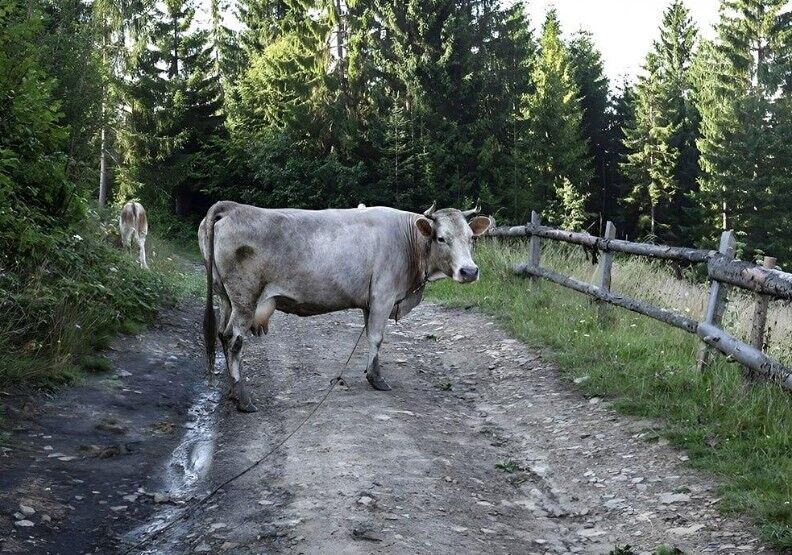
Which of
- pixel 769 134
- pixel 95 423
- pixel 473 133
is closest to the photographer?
pixel 95 423

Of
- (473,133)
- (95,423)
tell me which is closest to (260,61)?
(473,133)

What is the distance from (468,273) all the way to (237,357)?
243cm

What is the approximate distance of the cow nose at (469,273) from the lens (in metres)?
7.58

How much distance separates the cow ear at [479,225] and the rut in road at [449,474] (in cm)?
157

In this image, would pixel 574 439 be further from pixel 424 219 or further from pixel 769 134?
pixel 769 134

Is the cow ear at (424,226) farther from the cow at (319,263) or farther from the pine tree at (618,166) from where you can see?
the pine tree at (618,166)

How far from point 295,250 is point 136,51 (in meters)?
27.2

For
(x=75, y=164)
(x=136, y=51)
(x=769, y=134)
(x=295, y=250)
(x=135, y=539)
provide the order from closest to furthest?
(x=135, y=539) < (x=295, y=250) < (x=75, y=164) < (x=136, y=51) < (x=769, y=134)

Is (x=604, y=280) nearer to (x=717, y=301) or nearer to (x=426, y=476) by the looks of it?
(x=717, y=301)

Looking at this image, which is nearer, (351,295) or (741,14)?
(351,295)

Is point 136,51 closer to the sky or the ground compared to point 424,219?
closer to the sky

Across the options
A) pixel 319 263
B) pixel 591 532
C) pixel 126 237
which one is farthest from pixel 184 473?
pixel 126 237

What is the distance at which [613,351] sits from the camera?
792 cm

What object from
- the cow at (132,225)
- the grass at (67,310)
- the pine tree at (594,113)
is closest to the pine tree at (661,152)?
the pine tree at (594,113)
